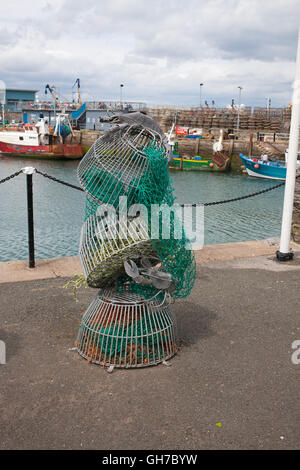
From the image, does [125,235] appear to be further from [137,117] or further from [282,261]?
[282,261]

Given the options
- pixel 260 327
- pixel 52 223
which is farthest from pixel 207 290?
pixel 52 223

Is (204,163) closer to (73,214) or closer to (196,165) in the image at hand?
(196,165)

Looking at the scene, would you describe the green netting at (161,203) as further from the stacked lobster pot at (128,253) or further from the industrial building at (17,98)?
the industrial building at (17,98)

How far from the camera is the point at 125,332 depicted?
192 inches

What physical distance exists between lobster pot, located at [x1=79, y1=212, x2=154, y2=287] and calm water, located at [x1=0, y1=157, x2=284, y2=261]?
27.4 feet

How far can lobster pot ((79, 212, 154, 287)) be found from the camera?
469 centimetres

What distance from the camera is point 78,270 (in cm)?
800

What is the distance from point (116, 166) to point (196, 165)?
3915 centimetres

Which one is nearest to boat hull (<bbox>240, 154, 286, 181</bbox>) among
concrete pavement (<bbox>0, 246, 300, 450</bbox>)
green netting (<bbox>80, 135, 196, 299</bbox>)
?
concrete pavement (<bbox>0, 246, 300, 450</bbox>)

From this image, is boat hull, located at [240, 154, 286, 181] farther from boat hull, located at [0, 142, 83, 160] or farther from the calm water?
boat hull, located at [0, 142, 83, 160]

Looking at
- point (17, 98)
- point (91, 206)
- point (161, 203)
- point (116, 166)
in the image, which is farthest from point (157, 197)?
point (17, 98)

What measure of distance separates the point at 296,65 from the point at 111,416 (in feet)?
22.7

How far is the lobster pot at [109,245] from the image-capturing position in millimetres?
4691

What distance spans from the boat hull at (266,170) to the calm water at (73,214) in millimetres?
700
